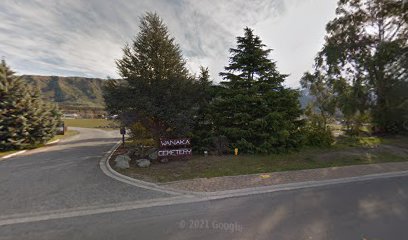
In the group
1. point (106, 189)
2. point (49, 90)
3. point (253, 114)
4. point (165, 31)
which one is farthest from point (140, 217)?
point (49, 90)

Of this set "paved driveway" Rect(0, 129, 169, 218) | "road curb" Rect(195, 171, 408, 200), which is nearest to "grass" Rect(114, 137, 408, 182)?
"paved driveway" Rect(0, 129, 169, 218)

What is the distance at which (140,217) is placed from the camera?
4199 millimetres

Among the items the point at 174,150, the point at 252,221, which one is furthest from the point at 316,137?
the point at 252,221

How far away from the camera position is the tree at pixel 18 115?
1062 centimetres

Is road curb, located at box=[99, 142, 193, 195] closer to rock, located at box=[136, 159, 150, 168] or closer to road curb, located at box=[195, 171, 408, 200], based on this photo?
road curb, located at box=[195, 171, 408, 200]

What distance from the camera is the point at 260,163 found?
8445mm

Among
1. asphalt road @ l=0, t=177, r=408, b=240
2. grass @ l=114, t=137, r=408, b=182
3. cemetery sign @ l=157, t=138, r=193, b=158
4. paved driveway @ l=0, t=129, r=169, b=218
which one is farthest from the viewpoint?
cemetery sign @ l=157, t=138, r=193, b=158

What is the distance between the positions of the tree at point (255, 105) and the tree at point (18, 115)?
36.0ft

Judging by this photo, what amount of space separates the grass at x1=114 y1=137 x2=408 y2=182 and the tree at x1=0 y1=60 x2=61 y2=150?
27.5 feet

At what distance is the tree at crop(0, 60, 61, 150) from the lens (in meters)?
10.6

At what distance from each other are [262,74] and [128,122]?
7.46 m

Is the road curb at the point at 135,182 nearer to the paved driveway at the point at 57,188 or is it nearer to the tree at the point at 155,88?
the paved driveway at the point at 57,188

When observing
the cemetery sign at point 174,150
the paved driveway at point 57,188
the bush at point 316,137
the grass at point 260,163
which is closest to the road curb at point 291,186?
the grass at point 260,163

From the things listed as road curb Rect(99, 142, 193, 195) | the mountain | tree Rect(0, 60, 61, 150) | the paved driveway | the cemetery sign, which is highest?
the mountain
